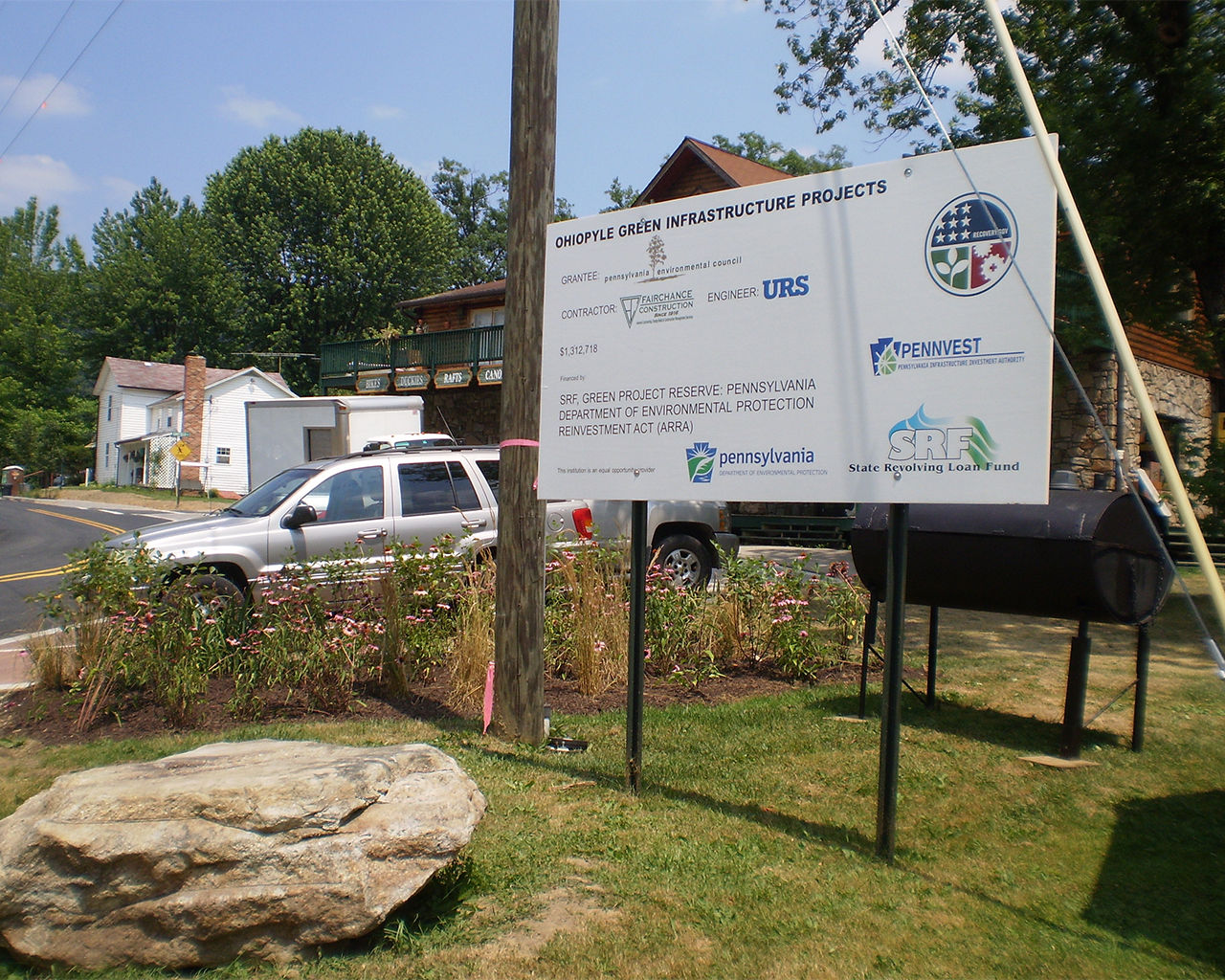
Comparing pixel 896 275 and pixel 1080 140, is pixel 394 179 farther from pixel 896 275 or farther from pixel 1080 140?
pixel 896 275

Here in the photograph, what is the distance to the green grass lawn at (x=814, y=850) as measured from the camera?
3.19 meters

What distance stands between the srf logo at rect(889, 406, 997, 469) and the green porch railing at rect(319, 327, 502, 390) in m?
23.9

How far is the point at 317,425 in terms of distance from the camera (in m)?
18.8

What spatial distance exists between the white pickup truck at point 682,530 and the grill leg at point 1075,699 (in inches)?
223

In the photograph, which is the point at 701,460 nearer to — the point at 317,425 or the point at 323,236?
the point at 317,425

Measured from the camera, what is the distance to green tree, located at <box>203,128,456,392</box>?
58812 millimetres

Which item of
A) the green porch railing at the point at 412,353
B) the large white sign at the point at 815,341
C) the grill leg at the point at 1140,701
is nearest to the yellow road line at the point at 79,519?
the green porch railing at the point at 412,353

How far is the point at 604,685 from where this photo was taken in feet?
22.8

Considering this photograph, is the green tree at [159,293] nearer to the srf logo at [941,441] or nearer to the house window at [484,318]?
the house window at [484,318]

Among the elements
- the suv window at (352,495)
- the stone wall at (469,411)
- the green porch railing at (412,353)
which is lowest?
the suv window at (352,495)

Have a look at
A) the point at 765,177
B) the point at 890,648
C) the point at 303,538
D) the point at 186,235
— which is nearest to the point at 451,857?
the point at 890,648

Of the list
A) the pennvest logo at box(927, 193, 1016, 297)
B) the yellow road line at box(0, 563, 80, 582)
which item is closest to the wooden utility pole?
the pennvest logo at box(927, 193, 1016, 297)

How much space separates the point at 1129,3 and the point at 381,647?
9331 mm

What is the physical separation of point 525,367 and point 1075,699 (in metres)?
3.51
